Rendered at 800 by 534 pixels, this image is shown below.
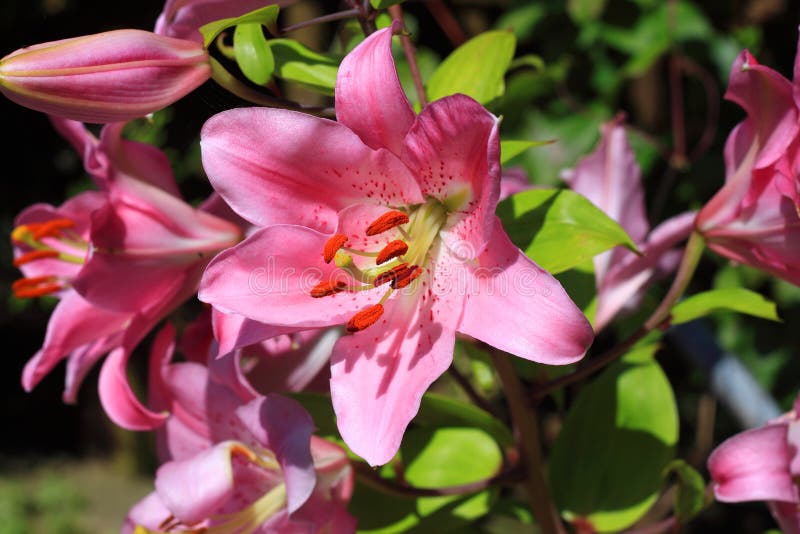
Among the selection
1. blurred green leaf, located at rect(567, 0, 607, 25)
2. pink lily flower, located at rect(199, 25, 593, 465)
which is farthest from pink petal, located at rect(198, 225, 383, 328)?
blurred green leaf, located at rect(567, 0, 607, 25)

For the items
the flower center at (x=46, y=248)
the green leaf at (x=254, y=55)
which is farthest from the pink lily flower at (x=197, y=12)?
the flower center at (x=46, y=248)

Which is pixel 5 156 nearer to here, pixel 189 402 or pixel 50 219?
pixel 50 219

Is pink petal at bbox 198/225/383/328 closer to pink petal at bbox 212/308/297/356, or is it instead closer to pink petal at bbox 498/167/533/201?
pink petal at bbox 212/308/297/356

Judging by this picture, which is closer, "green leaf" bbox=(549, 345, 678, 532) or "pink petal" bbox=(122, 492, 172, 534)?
"pink petal" bbox=(122, 492, 172, 534)

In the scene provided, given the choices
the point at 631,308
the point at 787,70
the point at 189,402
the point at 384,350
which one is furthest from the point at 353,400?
the point at 787,70

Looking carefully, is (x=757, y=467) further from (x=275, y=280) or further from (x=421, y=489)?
(x=275, y=280)

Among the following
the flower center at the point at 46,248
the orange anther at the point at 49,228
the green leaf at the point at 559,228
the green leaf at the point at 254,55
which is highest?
the green leaf at the point at 254,55

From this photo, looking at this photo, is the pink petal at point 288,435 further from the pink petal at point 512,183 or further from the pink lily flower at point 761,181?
the pink lily flower at point 761,181
